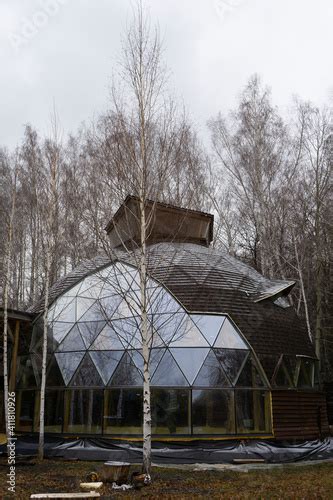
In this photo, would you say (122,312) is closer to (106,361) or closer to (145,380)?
(106,361)

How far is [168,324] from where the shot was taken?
1361 centimetres

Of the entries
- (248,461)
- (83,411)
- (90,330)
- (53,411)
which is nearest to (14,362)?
(53,411)

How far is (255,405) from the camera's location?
12.8 meters

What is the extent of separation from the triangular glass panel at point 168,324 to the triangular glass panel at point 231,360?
130cm

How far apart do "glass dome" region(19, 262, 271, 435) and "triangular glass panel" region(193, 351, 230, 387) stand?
0.03 metres

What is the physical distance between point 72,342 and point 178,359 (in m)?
3.63

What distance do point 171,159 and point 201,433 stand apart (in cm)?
708

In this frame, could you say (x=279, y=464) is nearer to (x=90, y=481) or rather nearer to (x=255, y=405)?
(x=255, y=405)

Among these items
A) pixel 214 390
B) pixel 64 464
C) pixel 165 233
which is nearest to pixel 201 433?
pixel 214 390

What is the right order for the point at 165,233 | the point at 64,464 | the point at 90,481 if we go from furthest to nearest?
the point at 165,233
the point at 64,464
the point at 90,481

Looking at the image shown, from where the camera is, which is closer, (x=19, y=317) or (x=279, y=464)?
(x=279, y=464)

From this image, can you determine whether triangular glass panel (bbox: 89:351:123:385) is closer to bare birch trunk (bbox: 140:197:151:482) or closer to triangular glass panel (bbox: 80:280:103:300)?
triangular glass panel (bbox: 80:280:103:300)

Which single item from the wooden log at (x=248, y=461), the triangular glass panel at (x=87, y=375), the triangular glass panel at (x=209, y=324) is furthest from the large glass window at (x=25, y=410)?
the wooden log at (x=248, y=461)

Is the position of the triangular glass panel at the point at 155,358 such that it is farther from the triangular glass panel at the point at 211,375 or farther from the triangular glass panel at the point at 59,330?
the triangular glass panel at the point at 59,330
